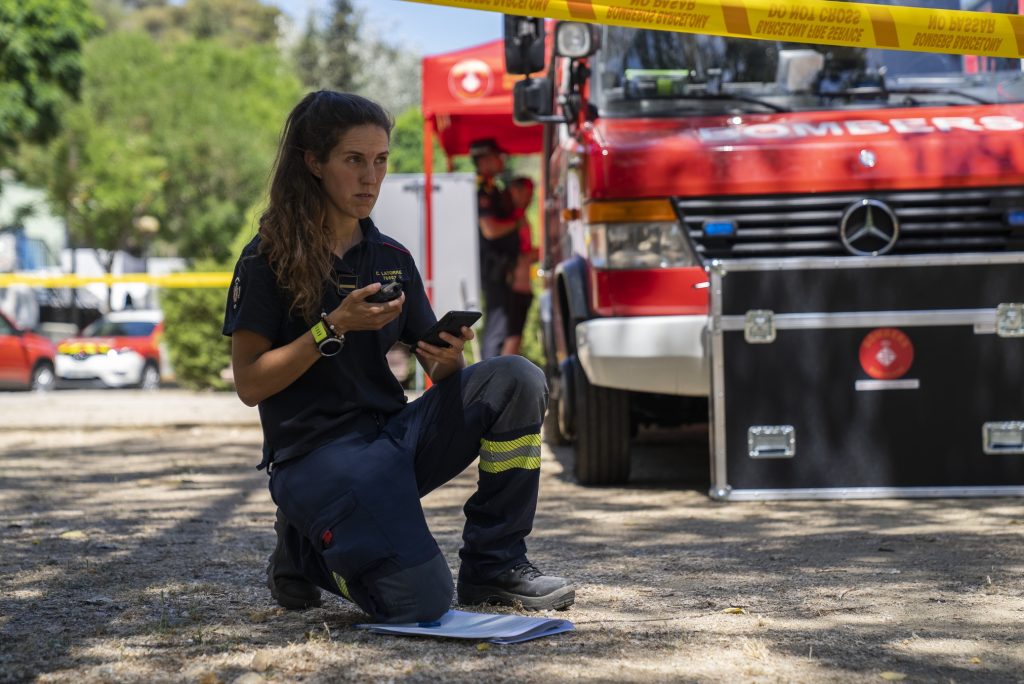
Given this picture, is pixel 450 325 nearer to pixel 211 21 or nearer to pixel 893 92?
pixel 893 92

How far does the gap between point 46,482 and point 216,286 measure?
10.3 metres

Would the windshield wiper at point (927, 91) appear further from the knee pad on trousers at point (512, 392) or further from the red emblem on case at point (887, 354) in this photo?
the knee pad on trousers at point (512, 392)

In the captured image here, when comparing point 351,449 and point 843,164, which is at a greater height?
point 843,164

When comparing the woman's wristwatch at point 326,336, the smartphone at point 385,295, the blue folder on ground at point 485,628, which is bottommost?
the blue folder on ground at point 485,628

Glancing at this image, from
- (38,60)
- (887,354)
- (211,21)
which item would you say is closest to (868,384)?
(887,354)

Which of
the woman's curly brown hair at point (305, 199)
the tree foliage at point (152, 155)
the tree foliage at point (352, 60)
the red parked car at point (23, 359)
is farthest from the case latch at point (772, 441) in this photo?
the tree foliage at point (352, 60)

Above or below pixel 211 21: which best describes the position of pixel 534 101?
below

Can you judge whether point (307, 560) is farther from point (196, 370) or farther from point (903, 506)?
point (196, 370)

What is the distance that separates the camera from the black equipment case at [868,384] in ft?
21.5

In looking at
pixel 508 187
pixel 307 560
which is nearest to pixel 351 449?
pixel 307 560

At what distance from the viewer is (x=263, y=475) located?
8.27 meters

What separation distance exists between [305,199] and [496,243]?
6812mm

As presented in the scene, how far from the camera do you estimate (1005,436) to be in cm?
657

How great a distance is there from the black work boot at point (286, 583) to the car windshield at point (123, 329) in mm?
21175
